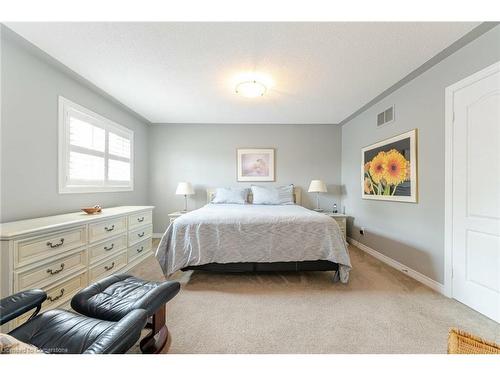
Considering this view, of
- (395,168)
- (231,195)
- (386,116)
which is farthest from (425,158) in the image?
(231,195)

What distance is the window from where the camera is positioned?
2.35 meters

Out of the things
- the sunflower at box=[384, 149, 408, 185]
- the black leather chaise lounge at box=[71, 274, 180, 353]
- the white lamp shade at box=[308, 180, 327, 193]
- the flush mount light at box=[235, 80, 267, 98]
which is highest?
the flush mount light at box=[235, 80, 267, 98]

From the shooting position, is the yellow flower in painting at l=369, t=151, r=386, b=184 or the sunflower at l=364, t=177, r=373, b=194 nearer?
the yellow flower in painting at l=369, t=151, r=386, b=184

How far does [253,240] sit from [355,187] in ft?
8.35

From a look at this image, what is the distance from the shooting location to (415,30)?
1.65 m

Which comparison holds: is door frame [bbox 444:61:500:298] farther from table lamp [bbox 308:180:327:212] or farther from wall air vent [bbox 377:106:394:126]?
table lamp [bbox 308:180:327:212]

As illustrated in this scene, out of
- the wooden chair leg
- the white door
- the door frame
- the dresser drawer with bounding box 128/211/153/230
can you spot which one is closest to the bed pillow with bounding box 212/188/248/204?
the dresser drawer with bounding box 128/211/153/230

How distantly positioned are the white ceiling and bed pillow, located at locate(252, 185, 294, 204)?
5.29 ft

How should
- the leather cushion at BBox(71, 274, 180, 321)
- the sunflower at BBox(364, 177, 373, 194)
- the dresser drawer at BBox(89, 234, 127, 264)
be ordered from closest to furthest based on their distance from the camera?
the leather cushion at BBox(71, 274, 180, 321) → the dresser drawer at BBox(89, 234, 127, 264) → the sunflower at BBox(364, 177, 373, 194)

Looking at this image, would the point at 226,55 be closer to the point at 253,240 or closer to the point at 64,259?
the point at 253,240

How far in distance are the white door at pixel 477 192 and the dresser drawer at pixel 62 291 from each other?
3536 millimetres

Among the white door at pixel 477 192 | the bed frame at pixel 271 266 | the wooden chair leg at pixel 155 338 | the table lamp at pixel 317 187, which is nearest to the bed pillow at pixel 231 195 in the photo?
the table lamp at pixel 317 187

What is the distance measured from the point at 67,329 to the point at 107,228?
4.69ft

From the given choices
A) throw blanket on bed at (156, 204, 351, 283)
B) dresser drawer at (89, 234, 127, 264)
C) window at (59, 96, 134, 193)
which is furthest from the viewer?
window at (59, 96, 134, 193)
